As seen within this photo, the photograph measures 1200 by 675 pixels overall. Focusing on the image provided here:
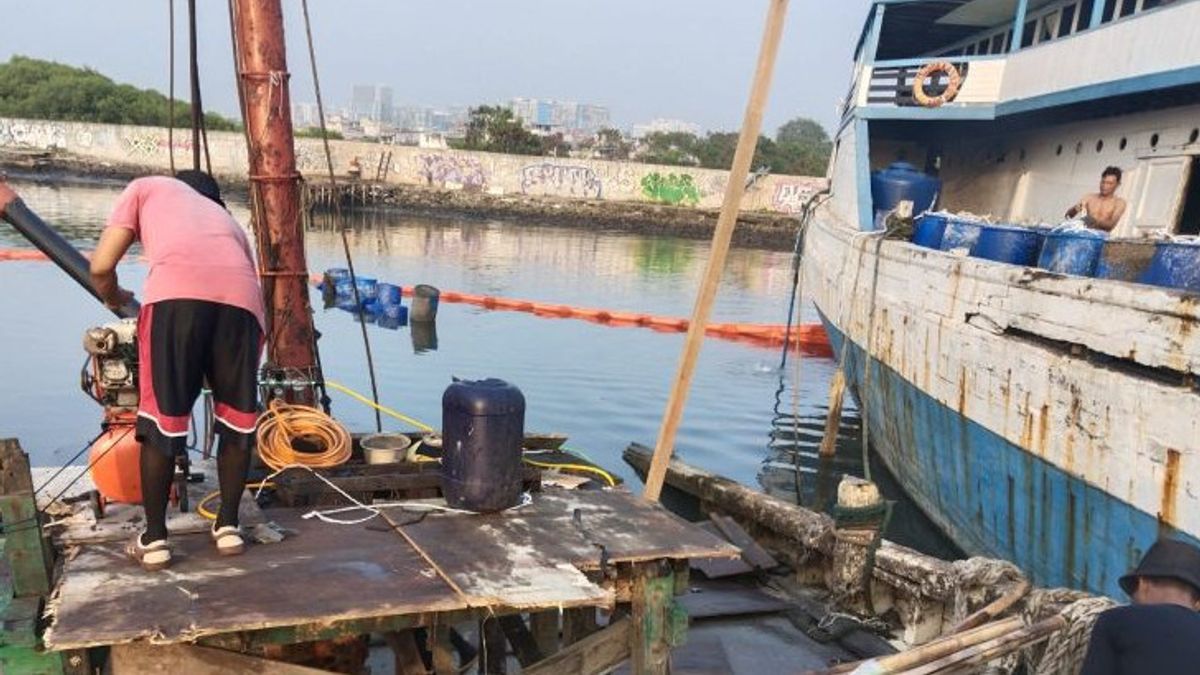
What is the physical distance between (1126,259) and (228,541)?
647 cm

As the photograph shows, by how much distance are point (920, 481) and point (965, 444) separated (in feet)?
6.19

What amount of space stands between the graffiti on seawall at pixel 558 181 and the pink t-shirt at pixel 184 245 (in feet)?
168

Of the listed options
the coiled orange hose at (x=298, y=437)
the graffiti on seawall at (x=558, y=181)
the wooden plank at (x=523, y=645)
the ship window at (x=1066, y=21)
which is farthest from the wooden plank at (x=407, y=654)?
the graffiti on seawall at (x=558, y=181)

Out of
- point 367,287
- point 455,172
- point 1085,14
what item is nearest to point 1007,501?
point 1085,14

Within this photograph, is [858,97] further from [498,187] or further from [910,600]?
[498,187]

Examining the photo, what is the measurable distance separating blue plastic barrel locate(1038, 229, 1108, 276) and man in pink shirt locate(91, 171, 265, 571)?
6.33 metres

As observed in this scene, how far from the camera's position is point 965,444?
8.20 metres

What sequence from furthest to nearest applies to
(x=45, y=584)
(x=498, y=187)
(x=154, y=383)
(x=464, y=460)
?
(x=498, y=187) → (x=464, y=460) → (x=154, y=383) → (x=45, y=584)

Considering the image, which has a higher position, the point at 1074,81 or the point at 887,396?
the point at 1074,81

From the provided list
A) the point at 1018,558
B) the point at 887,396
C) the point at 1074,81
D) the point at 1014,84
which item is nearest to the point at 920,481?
the point at 887,396

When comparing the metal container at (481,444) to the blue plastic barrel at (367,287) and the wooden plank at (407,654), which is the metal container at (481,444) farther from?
the blue plastic barrel at (367,287)

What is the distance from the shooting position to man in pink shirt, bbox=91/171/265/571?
149 inches

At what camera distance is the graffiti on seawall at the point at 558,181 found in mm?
54469

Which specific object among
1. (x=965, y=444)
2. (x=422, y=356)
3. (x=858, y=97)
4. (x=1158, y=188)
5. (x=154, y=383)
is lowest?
(x=422, y=356)
